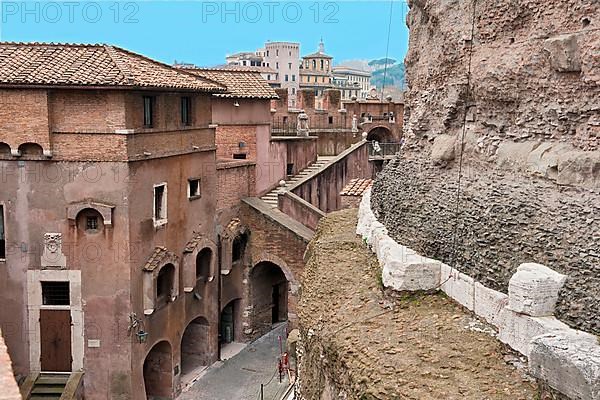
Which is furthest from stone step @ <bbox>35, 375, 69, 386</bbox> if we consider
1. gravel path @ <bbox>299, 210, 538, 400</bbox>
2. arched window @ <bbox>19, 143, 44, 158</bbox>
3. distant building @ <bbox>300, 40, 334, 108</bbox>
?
distant building @ <bbox>300, 40, 334, 108</bbox>

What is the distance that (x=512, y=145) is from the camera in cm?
684

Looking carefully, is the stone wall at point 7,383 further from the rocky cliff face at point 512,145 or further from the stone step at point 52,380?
the stone step at point 52,380

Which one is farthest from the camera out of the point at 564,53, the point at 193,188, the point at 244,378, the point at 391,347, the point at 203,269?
the point at 203,269

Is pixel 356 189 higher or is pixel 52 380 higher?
pixel 356 189

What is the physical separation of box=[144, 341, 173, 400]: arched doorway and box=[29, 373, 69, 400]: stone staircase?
7.54 feet

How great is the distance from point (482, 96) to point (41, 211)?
10.6 meters

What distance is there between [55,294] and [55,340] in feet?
3.32

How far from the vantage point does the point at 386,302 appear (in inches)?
292

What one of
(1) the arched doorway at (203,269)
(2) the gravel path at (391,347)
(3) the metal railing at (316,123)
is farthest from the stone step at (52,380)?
(3) the metal railing at (316,123)

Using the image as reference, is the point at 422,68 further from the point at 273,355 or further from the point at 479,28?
the point at 273,355

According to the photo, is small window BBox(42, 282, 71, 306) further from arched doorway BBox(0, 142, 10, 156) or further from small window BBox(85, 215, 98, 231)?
arched doorway BBox(0, 142, 10, 156)

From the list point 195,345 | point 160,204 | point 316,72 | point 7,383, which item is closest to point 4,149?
point 160,204

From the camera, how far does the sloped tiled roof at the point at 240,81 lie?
22.1 meters

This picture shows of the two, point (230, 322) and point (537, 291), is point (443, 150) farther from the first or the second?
point (230, 322)
